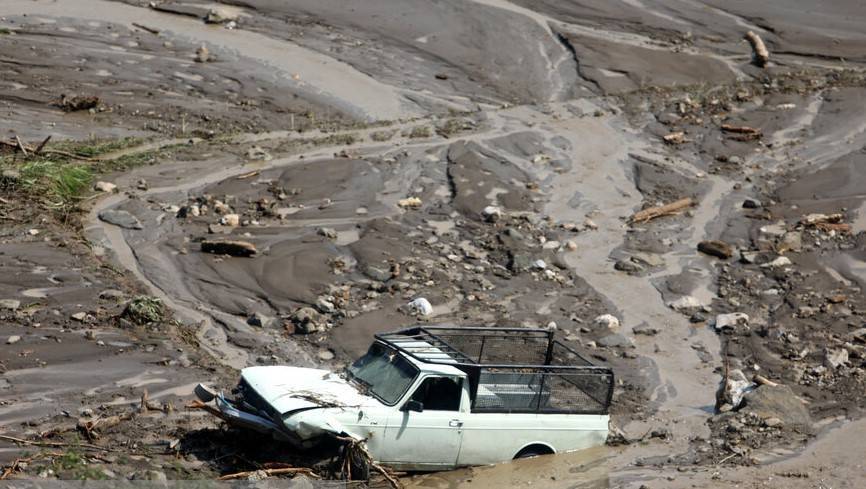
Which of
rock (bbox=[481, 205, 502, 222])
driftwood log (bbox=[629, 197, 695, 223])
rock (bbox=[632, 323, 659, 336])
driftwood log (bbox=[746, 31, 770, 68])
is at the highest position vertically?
driftwood log (bbox=[746, 31, 770, 68])

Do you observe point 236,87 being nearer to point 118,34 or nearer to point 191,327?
point 118,34

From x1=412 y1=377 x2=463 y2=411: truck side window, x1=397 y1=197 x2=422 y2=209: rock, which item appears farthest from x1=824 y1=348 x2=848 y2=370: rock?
x1=397 y1=197 x2=422 y2=209: rock

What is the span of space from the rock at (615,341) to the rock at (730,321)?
→ 155 centimetres

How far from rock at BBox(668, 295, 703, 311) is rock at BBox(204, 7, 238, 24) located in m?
15.2

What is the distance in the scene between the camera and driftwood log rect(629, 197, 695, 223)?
2111 cm

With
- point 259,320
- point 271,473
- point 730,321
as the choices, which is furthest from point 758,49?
point 271,473

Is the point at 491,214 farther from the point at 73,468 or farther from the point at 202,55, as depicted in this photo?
the point at 73,468

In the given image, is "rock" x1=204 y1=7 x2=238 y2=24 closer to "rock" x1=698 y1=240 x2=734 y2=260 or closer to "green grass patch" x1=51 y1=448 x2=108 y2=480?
"rock" x1=698 y1=240 x2=734 y2=260

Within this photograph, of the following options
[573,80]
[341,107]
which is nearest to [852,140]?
[573,80]

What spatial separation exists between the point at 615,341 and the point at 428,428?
588cm

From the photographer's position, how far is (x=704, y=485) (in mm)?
11984

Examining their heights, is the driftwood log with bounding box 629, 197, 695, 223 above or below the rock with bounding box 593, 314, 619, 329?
above

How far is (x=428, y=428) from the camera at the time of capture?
11.4 metres

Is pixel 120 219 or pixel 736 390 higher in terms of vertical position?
pixel 736 390
